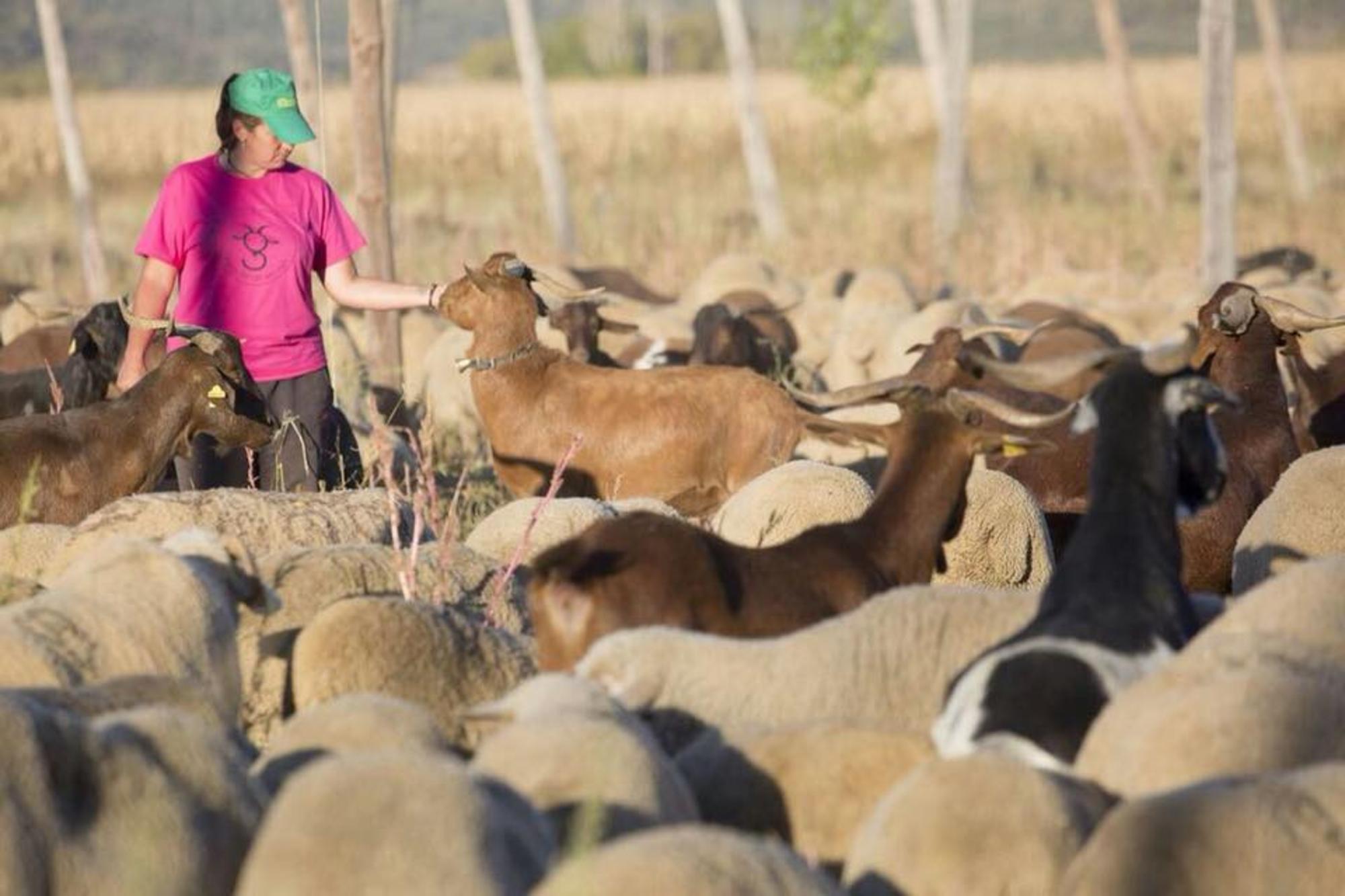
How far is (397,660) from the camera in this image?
6410 millimetres

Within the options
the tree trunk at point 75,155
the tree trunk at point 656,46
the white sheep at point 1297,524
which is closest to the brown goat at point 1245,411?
the white sheep at point 1297,524

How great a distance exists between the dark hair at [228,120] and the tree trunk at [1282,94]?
26537mm

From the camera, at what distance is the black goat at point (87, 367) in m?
12.4

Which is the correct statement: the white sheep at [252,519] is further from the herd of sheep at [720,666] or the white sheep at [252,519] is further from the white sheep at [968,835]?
the white sheep at [968,835]

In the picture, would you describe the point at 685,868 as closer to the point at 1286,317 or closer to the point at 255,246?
the point at 255,246

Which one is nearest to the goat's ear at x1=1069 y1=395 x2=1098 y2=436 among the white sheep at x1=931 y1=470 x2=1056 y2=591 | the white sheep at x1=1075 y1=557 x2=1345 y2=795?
the white sheep at x1=1075 y1=557 x2=1345 y2=795

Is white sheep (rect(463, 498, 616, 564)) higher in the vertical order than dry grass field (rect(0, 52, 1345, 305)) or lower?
higher

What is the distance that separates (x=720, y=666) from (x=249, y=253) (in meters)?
4.41

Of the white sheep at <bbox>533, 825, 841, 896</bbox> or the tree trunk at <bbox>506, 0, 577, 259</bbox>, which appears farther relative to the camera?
the tree trunk at <bbox>506, 0, 577, 259</bbox>

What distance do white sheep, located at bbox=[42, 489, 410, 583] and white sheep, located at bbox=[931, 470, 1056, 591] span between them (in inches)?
81.5

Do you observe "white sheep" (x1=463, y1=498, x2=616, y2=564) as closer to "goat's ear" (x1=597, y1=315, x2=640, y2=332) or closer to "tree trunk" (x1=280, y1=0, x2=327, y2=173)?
"goat's ear" (x1=597, y1=315, x2=640, y2=332)

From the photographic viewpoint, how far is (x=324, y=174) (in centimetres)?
1391

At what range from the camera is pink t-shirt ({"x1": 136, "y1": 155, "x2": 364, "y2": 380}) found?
32.0 ft

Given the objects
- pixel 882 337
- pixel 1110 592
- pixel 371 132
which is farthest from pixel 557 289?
pixel 882 337
